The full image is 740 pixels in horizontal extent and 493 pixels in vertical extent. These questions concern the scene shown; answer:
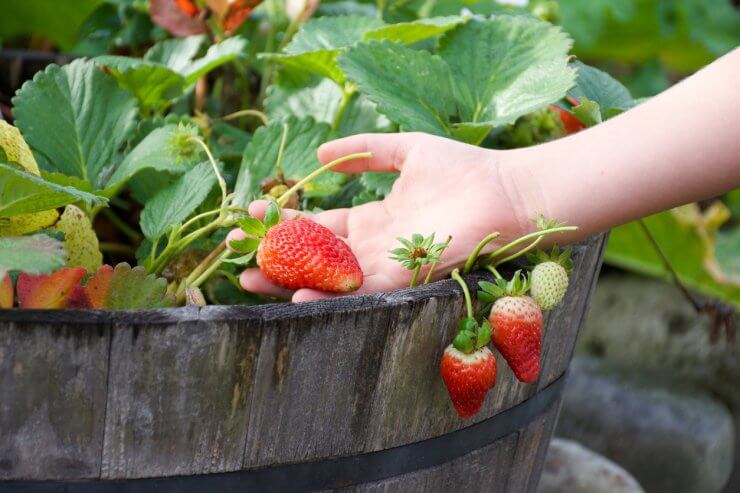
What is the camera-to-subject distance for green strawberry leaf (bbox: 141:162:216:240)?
A: 84 centimetres

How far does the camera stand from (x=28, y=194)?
657 mm

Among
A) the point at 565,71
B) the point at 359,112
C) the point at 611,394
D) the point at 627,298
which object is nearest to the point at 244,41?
the point at 359,112

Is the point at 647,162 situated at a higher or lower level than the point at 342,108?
higher

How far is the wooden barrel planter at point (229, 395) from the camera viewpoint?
0.60 meters

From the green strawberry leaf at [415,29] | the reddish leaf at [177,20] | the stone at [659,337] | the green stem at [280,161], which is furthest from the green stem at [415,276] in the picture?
the stone at [659,337]

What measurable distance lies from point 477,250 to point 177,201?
0.29 metres

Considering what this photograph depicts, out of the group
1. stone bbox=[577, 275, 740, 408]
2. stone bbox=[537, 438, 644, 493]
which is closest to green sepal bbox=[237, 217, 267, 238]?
stone bbox=[537, 438, 644, 493]

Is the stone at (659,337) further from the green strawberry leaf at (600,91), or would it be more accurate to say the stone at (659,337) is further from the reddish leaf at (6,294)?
the reddish leaf at (6,294)

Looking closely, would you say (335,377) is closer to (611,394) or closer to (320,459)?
(320,459)

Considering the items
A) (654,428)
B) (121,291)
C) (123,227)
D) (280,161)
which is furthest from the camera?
(654,428)

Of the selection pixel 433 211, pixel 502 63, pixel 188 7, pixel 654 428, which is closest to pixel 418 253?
pixel 433 211

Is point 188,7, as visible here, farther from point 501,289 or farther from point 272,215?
point 501,289

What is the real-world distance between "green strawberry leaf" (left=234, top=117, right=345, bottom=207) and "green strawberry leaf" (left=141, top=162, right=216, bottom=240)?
0.21ft

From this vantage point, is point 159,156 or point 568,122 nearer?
point 159,156
